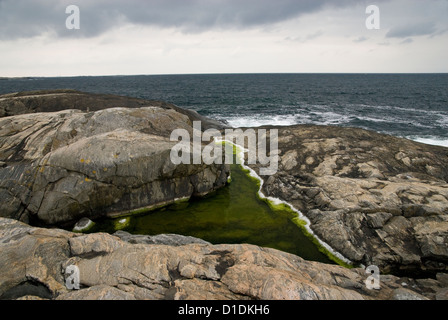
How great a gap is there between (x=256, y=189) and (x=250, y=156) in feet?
16.2

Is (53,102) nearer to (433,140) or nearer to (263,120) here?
(263,120)

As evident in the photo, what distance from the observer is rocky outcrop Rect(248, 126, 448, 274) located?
9.84 metres

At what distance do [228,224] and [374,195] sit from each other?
783cm

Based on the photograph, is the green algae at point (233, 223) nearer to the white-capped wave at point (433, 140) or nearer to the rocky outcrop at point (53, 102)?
the rocky outcrop at point (53, 102)

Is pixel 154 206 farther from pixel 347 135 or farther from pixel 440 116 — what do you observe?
pixel 440 116

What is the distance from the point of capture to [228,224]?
40.1ft

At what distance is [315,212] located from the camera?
40.3 ft

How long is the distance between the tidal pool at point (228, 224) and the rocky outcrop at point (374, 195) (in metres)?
1.04

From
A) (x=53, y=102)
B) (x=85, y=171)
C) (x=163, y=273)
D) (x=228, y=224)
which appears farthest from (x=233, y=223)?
(x=53, y=102)

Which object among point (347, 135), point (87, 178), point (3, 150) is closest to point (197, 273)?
point (87, 178)

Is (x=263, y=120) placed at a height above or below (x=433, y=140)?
above

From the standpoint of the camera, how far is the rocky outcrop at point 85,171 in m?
11.4

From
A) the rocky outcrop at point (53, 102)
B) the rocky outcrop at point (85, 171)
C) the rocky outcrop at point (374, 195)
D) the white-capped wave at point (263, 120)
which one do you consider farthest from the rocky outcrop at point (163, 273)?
the white-capped wave at point (263, 120)

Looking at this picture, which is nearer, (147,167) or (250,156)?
(147,167)
